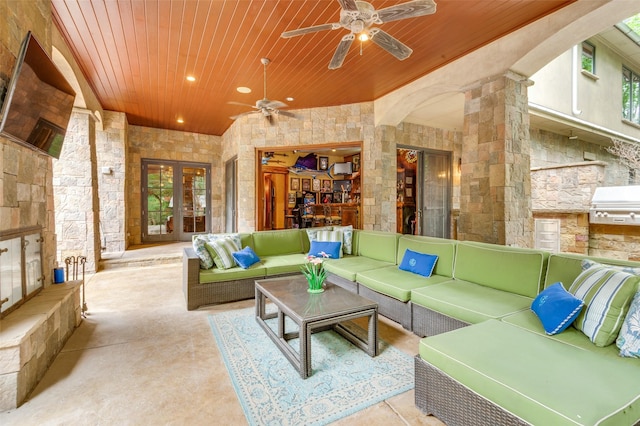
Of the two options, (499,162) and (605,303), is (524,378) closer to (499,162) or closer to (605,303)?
(605,303)

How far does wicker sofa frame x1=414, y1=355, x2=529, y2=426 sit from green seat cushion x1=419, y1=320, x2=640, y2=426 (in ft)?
0.12

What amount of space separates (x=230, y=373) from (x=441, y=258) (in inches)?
87.2

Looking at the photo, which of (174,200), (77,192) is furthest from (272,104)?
(174,200)

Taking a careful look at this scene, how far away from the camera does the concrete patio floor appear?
158 cm

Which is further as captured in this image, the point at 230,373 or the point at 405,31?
the point at 405,31

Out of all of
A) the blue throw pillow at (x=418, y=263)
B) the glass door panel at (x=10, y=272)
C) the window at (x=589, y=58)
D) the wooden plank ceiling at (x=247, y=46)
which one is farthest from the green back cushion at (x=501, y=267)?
the window at (x=589, y=58)

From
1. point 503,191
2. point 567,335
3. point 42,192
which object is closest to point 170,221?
point 42,192

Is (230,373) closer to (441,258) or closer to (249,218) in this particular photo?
(441,258)

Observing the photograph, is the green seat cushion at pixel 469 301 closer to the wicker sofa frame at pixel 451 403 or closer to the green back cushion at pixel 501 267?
the green back cushion at pixel 501 267

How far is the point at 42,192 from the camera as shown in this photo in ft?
8.33

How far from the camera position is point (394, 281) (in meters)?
2.77

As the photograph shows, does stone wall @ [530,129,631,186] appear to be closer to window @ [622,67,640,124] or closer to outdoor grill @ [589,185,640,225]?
window @ [622,67,640,124]

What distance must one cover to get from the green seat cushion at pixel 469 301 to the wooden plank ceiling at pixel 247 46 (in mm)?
2615

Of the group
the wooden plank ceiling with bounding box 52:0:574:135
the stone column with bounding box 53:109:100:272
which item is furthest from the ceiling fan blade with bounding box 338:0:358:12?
the stone column with bounding box 53:109:100:272
